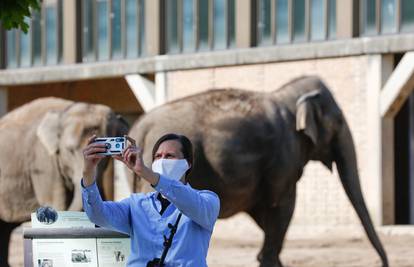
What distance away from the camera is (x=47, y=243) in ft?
20.9

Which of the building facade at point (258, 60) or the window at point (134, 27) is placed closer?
the building facade at point (258, 60)

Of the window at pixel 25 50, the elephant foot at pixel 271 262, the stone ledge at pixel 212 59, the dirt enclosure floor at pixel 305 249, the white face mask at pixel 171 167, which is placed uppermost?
the window at pixel 25 50

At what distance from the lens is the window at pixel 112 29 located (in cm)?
3203

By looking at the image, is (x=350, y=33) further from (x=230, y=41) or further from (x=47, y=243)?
(x=47, y=243)

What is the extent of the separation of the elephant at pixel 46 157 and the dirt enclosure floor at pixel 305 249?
2.45m

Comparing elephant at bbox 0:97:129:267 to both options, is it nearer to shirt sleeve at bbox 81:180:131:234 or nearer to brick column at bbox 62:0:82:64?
shirt sleeve at bbox 81:180:131:234

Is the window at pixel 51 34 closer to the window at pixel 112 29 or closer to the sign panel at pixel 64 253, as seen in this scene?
the window at pixel 112 29

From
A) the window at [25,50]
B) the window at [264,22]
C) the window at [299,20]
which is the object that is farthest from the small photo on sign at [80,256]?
the window at [25,50]

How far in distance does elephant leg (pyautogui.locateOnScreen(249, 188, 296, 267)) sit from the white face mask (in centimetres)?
988

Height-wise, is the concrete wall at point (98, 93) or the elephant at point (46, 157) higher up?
the concrete wall at point (98, 93)

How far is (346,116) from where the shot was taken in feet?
88.8

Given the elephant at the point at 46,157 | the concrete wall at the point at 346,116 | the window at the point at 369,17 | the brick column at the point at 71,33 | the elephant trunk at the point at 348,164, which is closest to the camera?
the elephant at the point at 46,157

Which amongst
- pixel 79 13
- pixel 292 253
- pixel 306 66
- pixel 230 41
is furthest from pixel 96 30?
pixel 292 253

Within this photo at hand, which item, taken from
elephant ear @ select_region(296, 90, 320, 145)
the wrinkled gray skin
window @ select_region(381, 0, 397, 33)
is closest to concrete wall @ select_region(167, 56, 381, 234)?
window @ select_region(381, 0, 397, 33)
